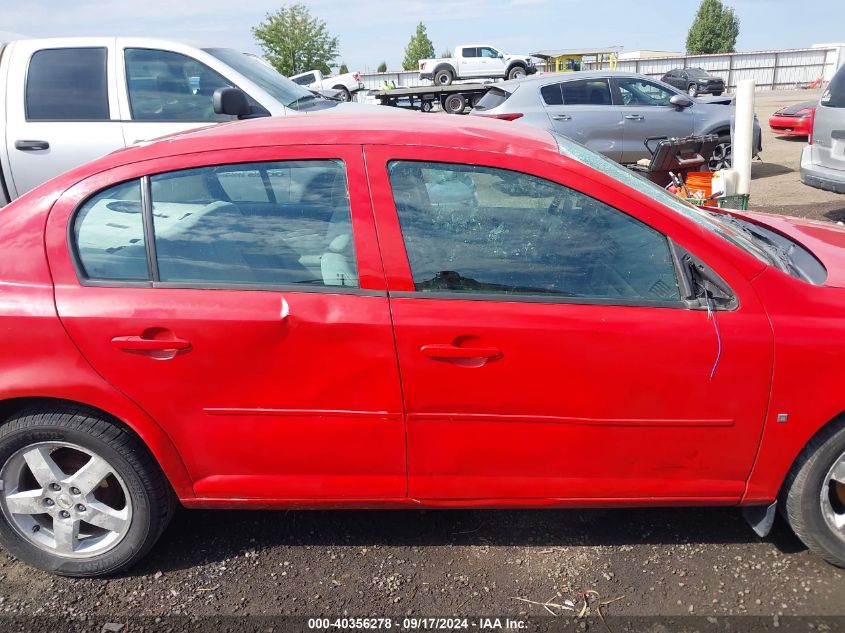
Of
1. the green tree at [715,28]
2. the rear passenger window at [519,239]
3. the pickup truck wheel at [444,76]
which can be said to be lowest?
the rear passenger window at [519,239]

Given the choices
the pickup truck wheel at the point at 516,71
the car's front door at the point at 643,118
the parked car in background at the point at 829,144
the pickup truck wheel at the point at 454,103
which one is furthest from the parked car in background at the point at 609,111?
the pickup truck wheel at the point at 516,71

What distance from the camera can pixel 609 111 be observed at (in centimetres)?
1091

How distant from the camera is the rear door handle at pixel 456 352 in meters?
2.37

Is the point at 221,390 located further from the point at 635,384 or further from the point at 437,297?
the point at 635,384

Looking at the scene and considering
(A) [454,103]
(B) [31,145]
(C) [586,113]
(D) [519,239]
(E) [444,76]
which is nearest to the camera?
(D) [519,239]

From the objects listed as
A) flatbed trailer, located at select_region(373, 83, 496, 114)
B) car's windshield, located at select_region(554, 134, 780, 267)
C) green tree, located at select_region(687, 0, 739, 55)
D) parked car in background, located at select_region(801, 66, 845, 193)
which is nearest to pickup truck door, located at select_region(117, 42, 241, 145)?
car's windshield, located at select_region(554, 134, 780, 267)

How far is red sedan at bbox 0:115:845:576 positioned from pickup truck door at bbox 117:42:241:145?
3454mm

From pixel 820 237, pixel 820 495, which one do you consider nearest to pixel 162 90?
pixel 820 237

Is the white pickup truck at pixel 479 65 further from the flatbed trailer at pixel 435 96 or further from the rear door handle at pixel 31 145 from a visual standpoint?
the rear door handle at pixel 31 145

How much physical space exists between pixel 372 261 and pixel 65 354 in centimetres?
111

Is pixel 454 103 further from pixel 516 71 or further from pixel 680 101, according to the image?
pixel 680 101

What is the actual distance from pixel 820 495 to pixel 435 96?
74.7 feet

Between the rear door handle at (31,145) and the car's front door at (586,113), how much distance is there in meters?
7.17

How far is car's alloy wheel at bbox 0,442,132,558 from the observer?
2.59 metres
